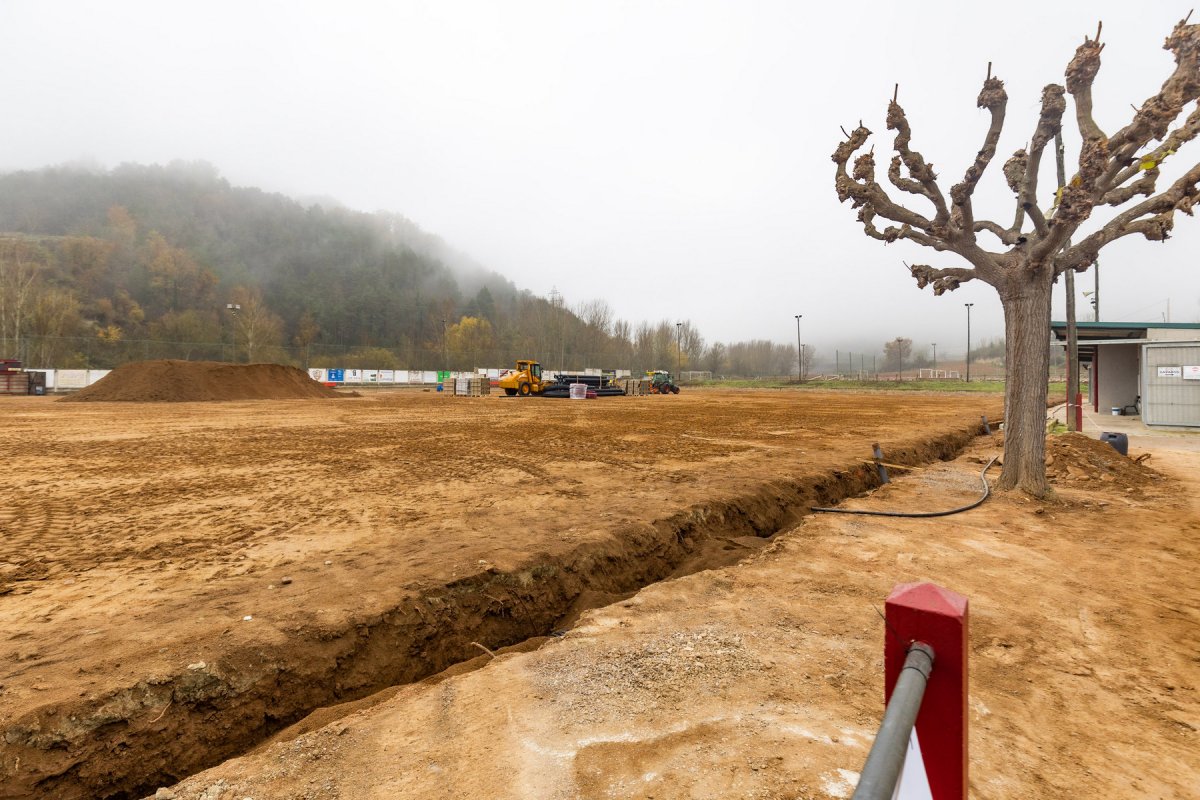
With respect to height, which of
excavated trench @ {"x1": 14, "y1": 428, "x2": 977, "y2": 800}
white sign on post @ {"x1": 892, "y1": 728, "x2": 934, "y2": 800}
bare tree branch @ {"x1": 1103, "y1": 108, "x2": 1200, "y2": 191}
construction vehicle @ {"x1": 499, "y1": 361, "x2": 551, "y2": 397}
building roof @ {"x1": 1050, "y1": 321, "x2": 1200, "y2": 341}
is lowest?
excavated trench @ {"x1": 14, "y1": 428, "x2": 977, "y2": 800}

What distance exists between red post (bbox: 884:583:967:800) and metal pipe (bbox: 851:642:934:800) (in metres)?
0.03

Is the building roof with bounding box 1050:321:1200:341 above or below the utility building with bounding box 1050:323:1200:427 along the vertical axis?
above

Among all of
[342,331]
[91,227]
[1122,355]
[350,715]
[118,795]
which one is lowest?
[118,795]

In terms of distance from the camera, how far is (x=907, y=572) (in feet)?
14.9

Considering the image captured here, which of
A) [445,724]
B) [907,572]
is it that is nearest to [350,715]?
[445,724]

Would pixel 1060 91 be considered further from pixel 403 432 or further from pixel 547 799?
pixel 403 432

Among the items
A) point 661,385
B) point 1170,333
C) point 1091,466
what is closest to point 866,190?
point 1091,466

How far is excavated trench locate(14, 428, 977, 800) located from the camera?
8.25 ft

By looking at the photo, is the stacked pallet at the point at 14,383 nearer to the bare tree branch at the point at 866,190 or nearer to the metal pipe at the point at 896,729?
the bare tree branch at the point at 866,190

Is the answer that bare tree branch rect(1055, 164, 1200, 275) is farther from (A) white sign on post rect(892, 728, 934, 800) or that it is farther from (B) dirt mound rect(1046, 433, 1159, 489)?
(A) white sign on post rect(892, 728, 934, 800)

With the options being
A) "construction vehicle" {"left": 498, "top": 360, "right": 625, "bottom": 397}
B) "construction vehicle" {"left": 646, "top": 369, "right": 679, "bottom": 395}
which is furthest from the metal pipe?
"construction vehicle" {"left": 646, "top": 369, "right": 679, "bottom": 395}

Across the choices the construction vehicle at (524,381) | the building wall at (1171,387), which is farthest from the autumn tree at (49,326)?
the building wall at (1171,387)

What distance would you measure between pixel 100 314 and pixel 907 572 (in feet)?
346

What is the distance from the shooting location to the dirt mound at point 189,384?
1022 inches
